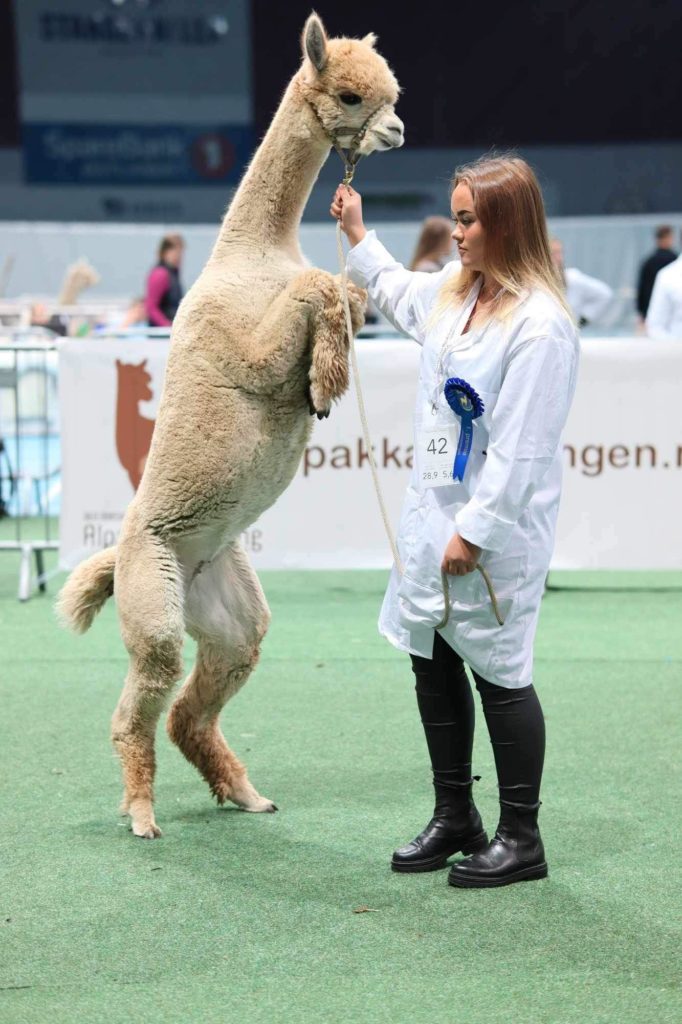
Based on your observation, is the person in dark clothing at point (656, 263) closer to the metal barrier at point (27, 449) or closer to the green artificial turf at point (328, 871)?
the metal barrier at point (27, 449)

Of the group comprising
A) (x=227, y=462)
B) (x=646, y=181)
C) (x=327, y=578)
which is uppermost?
(x=646, y=181)

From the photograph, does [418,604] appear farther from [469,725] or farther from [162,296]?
[162,296]

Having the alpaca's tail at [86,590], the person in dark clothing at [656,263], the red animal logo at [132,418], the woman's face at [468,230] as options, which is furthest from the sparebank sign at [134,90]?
the woman's face at [468,230]

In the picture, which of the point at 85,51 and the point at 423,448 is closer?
the point at 423,448

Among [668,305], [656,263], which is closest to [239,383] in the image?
[668,305]

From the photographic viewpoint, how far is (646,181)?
1928 cm

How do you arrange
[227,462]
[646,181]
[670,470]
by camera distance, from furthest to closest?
[646,181] → [670,470] → [227,462]

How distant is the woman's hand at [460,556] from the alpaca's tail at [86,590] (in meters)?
1.24

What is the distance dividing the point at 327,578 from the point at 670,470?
7.11ft

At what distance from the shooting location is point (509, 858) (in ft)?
10.8

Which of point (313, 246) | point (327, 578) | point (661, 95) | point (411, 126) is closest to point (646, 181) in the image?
point (661, 95)

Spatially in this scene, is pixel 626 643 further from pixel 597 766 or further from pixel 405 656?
pixel 597 766

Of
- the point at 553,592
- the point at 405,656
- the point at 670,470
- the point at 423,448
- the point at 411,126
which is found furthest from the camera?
the point at 411,126

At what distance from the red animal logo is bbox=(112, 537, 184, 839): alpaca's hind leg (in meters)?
2.81
